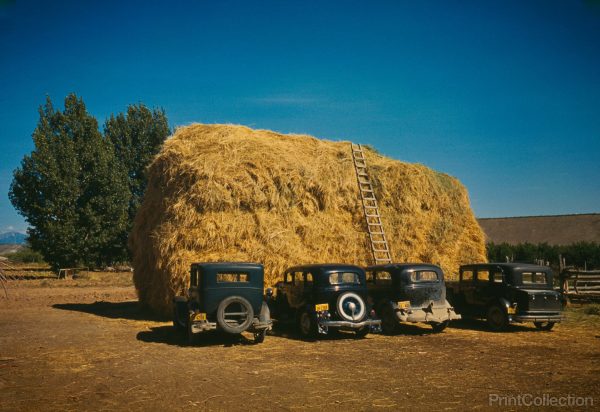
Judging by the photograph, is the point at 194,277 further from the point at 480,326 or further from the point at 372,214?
the point at 480,326

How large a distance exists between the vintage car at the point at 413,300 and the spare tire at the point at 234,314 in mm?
3928

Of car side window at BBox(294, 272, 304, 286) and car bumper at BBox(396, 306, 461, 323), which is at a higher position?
car side window at BBox(294, 272, 304, 286)

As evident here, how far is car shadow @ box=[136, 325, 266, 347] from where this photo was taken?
1063 cm

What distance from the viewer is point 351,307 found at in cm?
1094

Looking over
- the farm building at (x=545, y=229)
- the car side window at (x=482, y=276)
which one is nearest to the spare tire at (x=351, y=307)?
the car side window at (x=482, y=276)

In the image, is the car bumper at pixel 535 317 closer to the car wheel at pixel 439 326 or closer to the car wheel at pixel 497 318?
the car wheel at pixel 497 318

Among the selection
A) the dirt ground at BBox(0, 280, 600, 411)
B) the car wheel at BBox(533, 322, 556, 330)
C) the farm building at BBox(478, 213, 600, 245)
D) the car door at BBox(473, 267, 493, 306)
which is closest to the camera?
the dirt ground at BBox(0, 280, 600, 411)

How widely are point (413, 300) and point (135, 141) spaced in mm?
36996

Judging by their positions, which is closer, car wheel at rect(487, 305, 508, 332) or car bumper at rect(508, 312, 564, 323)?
car bumper at rect(508, 312, 564, 323)

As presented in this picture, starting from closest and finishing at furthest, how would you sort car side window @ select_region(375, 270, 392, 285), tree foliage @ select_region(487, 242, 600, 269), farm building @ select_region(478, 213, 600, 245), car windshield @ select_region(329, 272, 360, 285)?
car windshield @ select_region(329, 272, 360, 285) → car side window @ select_region(375, 270, 392, 285) → tree foliage @ select_region(487, 242, 600, 269) → farm building @ select_region(478, 213, 600, 245)

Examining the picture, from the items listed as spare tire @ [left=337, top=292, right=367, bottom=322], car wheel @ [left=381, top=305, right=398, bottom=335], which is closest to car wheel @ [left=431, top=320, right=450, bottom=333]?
car wheel @ [left=381, top=305, right=398, bottom=335]

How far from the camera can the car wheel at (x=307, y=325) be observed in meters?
10.9

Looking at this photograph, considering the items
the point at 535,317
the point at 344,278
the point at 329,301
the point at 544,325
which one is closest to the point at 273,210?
the point at 344,278

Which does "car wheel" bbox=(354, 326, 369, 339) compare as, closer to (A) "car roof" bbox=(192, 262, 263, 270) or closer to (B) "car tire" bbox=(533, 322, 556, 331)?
(A) "car roof" bbox=(192, 262, 263, 270)
